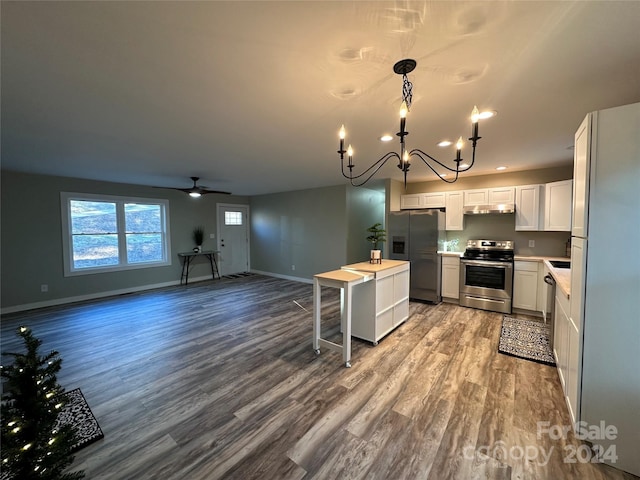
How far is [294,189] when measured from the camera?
21.9 feet

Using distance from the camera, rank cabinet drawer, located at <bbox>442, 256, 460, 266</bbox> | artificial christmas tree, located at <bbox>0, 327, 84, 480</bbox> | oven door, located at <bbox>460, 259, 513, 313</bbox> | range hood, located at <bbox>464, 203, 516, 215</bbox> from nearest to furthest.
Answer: artificial christmas tree, located at <bbox>0, 327, 84, 480</bbox> < oven door, located at <bbox>460, 259, 513, 313</bbox> < range hood, located at <bbox>464, 203, 516, 215</bbox> < cabinet drawer, located at <bbox>442, 256, 460, 266</bbox>

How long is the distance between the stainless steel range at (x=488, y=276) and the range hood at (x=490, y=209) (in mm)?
632

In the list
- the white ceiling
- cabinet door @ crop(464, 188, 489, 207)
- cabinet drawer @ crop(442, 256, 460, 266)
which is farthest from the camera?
cabinet drawer @ crop(442, 256, 460, 266)

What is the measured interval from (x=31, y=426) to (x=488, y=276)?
527 cm

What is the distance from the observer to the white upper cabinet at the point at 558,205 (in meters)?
3.95

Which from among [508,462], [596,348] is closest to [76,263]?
[508,462]

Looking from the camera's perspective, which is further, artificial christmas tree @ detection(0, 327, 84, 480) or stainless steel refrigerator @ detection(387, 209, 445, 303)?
stainless steel refrigerator @ detection(387, 209, 445, 303)

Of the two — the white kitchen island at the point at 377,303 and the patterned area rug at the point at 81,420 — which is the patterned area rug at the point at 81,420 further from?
the white kitchen island at the point at 377,303

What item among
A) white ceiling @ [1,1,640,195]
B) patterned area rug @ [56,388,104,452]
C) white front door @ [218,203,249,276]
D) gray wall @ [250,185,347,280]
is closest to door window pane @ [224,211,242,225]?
white front door @ [218,203,249,276]

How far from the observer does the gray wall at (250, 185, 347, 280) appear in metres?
6.12

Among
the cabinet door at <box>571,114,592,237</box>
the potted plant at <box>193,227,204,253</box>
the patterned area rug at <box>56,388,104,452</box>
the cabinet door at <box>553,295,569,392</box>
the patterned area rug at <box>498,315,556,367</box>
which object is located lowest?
the patterned area rug at <box>56,388,104,452</box>

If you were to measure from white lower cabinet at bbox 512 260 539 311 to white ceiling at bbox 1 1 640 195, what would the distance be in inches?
76.2

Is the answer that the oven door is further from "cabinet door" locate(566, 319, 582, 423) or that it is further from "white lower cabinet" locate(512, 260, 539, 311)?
"cabinet door" locate(566, 319, 582, 423)

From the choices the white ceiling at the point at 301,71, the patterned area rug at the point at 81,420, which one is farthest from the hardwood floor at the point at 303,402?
the white ceiling at the point at 301,71
